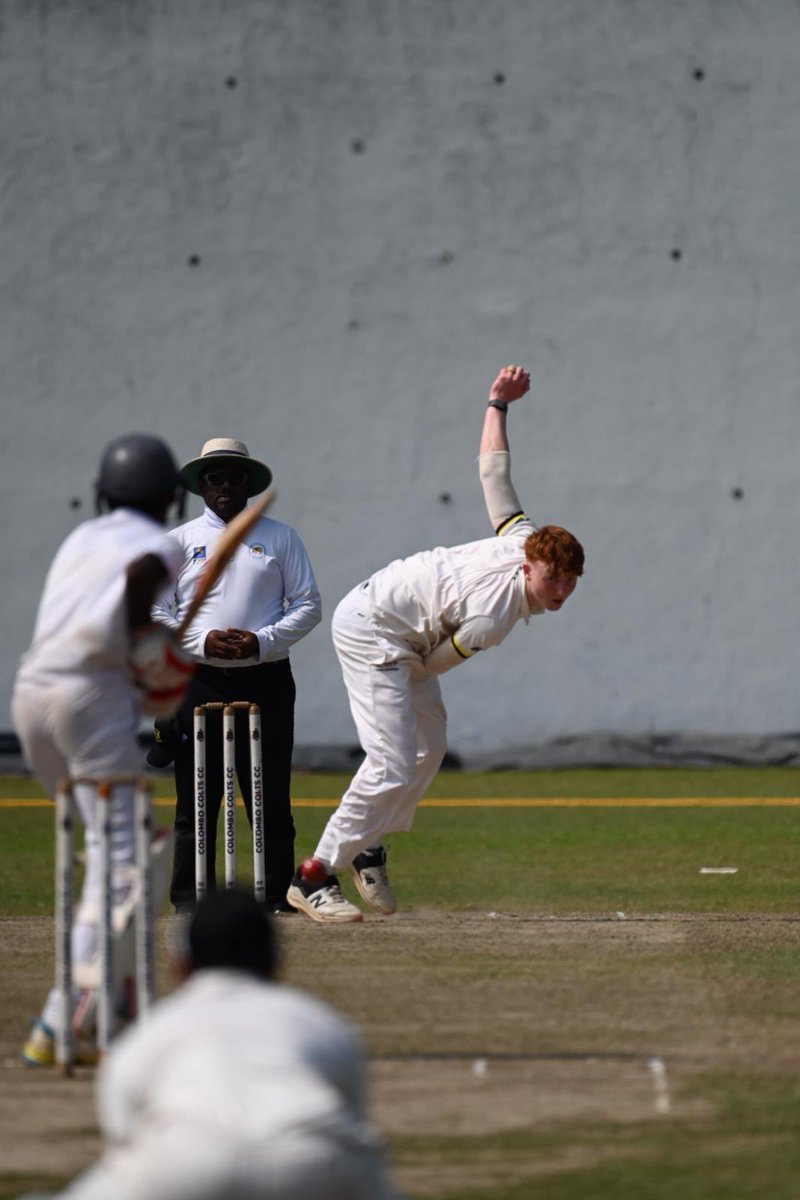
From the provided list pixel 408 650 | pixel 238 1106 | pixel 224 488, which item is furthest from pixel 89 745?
pixel 224 488

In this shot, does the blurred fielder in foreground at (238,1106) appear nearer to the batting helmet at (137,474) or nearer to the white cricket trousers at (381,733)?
the batting helmet at (137,474)

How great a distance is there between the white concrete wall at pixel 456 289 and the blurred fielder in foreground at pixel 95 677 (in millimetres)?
10340

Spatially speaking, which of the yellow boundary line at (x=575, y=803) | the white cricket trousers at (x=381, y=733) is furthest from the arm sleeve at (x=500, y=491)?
the yellow boundary line at (x=575, y=803)

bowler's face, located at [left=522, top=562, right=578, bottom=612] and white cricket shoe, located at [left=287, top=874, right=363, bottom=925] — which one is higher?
bowler's face, located at [left=522, top=562, right=578, bottom=612]

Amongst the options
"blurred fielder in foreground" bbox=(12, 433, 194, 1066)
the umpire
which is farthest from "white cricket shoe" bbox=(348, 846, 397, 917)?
"blurred fielder in foreground" bbox=(12, 433, 194, 1066)

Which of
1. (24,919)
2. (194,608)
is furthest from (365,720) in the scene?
(194,608)

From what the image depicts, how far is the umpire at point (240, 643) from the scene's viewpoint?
7.64 m

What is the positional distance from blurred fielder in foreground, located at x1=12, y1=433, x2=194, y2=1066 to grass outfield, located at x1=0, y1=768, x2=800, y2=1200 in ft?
1.55

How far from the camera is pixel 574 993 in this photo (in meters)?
5.94

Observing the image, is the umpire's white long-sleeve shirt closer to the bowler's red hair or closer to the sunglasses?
the sunglasses

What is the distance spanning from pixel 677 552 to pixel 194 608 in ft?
33.8

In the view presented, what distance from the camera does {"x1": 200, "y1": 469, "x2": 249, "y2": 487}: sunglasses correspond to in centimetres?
798

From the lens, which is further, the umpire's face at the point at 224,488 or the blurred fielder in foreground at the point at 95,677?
the umpire's face at the point at 224,488

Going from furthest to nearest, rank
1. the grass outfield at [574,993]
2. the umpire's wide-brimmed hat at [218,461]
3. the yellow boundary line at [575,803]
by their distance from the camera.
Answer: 1. the yellow boundary line at [575,803]
2. the umpire's wide-brimmed hat at [218,461]
3. the grass outfield at [574,993]
